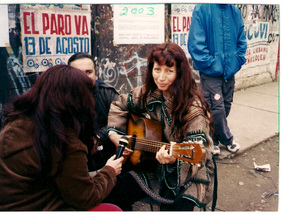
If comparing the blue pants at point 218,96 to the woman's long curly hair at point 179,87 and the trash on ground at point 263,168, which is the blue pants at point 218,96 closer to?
the trash on ground at point 263,168

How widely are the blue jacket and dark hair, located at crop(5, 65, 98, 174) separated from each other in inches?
86.0

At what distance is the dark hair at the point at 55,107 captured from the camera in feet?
5.18

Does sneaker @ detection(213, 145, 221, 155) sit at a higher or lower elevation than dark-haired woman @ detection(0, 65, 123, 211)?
lower

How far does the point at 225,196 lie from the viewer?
10.7ft

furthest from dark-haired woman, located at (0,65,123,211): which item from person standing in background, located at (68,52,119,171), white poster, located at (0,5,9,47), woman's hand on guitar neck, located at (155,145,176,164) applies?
white poster, located at (0,5,9,47)

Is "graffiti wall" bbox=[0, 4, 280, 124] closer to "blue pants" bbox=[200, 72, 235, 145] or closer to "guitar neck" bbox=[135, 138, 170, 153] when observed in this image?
"blue pants" bbox=[200, 72, 235, 145]

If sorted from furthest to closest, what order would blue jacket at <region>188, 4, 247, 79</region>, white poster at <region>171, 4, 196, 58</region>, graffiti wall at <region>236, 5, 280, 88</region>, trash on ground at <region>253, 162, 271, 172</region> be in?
graffiti wall at <region>236, 5, 280, 88</region> → white poster at <region>171, 4, 196, 58</region> → trash on ground at <region>253, 162, 271, 172</region> → blue jacket at <region>188, 4, 247, 79</region>

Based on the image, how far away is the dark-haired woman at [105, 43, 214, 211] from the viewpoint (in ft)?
7.05

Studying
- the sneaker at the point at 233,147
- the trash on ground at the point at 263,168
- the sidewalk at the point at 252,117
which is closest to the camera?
the trash on ground at the point at 263,168

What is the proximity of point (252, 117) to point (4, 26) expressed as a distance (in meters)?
4.14

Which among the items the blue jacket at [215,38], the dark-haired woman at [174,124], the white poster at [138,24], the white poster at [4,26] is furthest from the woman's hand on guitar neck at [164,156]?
the white poster at [138,24]

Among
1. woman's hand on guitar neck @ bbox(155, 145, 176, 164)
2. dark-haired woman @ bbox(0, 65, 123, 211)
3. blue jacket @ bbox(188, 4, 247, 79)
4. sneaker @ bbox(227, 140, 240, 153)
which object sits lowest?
sneaker @ bbox(227, 140, 240, 153)

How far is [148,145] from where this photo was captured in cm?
236

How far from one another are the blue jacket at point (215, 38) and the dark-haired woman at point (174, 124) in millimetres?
1324
